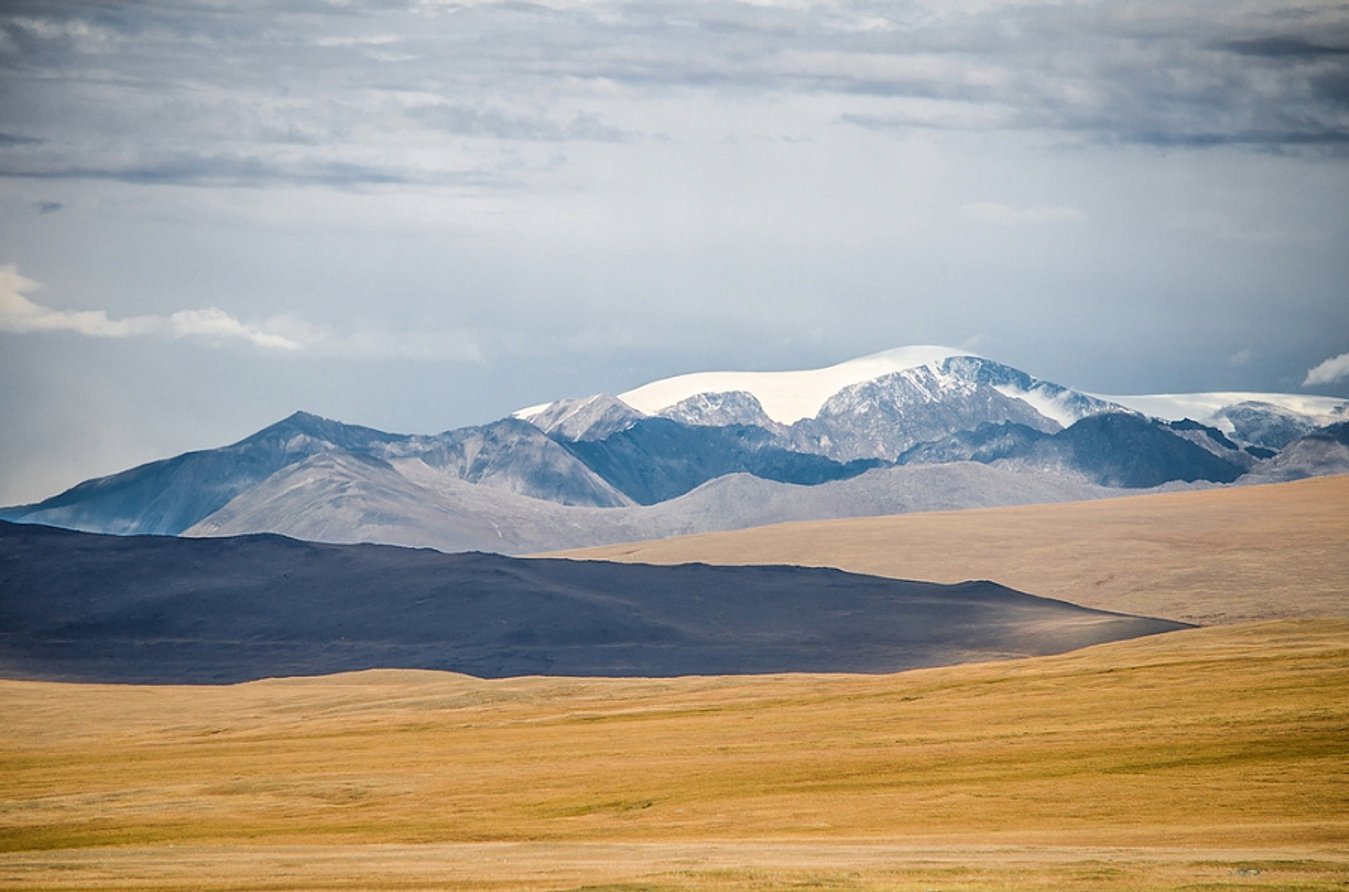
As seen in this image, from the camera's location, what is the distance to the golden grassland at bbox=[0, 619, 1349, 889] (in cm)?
4834

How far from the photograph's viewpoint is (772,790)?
236ft

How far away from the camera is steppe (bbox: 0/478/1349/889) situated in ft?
158

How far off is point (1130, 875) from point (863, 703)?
211 ft

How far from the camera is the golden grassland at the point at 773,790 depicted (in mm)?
48344

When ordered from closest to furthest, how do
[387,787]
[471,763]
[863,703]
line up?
[387,787] < [471,763] < [863,703]

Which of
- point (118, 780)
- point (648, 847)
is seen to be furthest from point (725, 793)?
point (118, 780)

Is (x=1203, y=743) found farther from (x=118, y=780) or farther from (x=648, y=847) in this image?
(x=118, y=780)

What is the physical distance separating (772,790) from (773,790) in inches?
1.6

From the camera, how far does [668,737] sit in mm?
96375

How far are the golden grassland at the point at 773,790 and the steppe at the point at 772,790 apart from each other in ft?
0.73

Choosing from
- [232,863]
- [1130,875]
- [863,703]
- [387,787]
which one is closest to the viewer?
[1130,875]

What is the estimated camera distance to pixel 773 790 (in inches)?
2832

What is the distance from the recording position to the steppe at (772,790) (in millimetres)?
48281

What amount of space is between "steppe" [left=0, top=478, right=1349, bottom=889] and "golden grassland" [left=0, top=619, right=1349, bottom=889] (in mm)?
223
